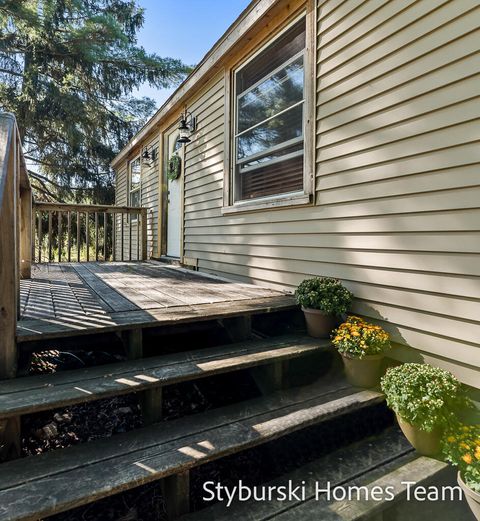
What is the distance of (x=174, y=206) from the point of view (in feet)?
19.1

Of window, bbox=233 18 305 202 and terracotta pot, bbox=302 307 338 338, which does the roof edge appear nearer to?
window, bbox=233 18 305 202

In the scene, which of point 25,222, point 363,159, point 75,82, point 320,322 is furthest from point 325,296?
point 75,82

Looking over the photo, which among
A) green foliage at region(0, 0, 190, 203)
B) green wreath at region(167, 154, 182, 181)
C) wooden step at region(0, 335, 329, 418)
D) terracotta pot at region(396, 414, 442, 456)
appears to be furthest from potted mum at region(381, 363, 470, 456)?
green foliage at region(0, 0, 190, 203)

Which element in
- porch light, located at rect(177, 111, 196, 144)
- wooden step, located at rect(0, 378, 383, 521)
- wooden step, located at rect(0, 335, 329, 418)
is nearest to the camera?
wooden step, located at rect(0, 378, 383, 521)

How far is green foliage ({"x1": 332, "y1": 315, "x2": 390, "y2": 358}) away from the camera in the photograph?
1.85 metres

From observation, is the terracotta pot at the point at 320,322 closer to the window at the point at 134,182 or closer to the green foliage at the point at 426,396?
the green foliage at the point at 426,396

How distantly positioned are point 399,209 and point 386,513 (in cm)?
148

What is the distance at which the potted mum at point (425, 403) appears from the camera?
58.5 inches

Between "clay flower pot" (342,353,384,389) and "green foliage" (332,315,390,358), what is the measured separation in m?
0.03

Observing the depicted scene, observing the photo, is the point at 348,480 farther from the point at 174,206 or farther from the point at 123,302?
the point at 174,206

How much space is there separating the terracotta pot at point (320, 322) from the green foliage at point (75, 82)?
9.92m

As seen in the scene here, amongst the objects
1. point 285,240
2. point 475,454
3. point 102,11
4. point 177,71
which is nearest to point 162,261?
point 285,240

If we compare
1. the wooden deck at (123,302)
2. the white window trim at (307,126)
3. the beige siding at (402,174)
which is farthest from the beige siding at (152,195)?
the beige siding at (402,174)

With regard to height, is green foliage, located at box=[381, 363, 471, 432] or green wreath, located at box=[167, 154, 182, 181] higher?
green wreath, located at box=[167, 154, 182, 181]
